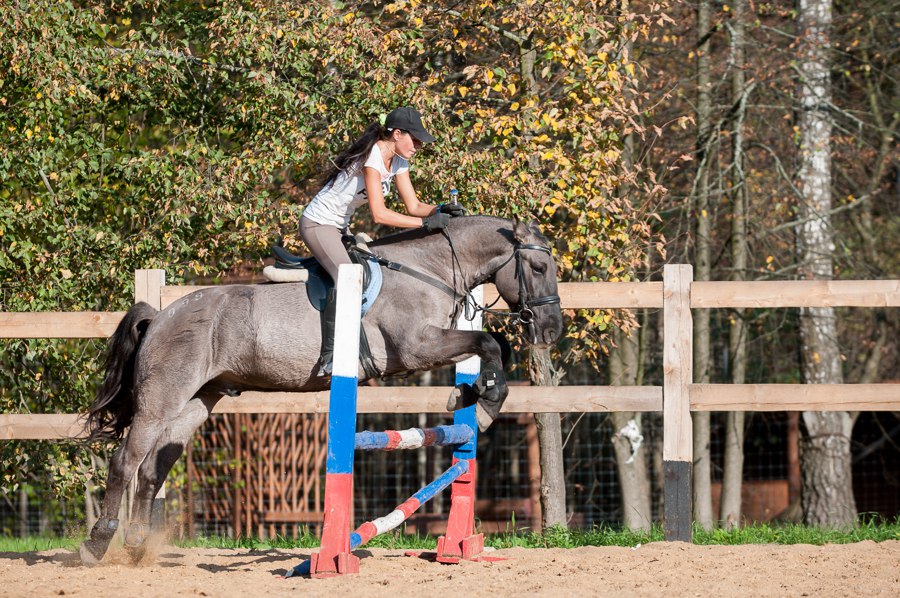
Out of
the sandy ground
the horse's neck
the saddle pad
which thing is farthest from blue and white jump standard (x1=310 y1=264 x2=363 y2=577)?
the horse's neck

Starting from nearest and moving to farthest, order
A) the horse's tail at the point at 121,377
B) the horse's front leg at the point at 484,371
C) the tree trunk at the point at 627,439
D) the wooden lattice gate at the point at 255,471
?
the horse's front leg at the point at 484,371, the horse's tail at the point at 121,377, the tree trunk at the point at 627,439, the wooden lattice gate at the point at 255,471

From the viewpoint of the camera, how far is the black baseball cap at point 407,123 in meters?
5.89

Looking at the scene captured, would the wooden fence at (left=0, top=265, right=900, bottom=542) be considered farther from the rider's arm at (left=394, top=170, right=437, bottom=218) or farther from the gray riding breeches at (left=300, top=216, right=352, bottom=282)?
the gray riding breeches at (left=300, top=216, right=352, bottom=282)

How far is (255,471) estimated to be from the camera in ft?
45.5

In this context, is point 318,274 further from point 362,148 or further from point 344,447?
point 344,447

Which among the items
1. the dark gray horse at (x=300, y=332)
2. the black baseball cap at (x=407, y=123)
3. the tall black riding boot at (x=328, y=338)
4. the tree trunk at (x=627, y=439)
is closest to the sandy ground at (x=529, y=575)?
the dark gray horse at (x=300, y=332)

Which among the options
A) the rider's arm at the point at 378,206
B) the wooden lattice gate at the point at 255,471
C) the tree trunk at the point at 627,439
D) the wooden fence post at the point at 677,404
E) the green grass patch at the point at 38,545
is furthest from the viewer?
the wooden lattice gate at the point at 255,471

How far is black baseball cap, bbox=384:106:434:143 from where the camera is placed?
5.89 meters

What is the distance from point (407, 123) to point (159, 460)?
2.44 meters

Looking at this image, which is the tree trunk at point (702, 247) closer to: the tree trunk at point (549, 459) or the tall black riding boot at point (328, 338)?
the tree trunk at point (549, 459)

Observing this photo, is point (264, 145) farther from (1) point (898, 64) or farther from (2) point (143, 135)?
(1) point (898, 64)

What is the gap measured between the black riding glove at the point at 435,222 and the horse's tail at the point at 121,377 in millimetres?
1808

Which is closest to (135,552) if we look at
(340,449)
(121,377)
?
(121,377)

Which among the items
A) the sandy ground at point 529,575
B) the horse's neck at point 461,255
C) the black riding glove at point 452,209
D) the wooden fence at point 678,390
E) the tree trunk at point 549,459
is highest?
the black riding glove at point 452,209
